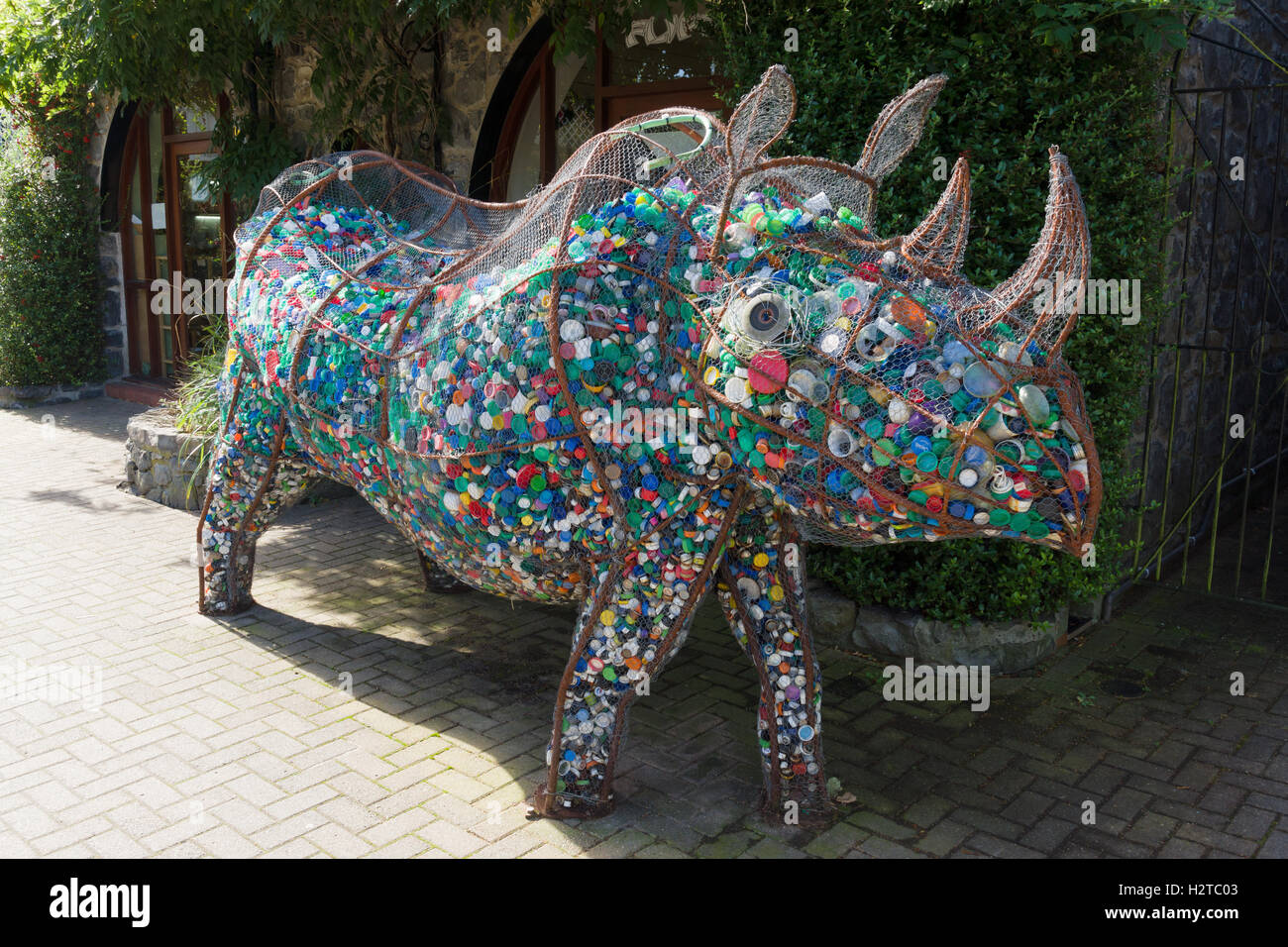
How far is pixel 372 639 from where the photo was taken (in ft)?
15.7

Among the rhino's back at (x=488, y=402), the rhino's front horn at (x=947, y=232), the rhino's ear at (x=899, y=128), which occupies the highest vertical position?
the rhino's ear at (x=899, y=128)

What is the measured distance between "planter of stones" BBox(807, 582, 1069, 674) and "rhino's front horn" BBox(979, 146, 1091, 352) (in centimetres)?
213

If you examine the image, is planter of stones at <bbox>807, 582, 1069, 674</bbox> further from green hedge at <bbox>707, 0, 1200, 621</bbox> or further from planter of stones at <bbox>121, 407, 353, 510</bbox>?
planter of stones at <bbox>121, 407, 353, 510</bbox>

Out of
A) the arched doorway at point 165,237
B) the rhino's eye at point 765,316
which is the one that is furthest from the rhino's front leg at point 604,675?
the arched doorway at point 165,237

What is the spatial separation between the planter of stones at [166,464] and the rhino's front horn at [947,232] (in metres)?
5.27

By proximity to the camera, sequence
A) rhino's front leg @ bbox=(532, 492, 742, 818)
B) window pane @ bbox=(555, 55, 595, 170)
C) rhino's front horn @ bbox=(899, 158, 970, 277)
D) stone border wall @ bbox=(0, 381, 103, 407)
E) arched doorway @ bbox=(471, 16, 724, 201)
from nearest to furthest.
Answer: rhino's front horn @ bbox=(899, 158, 970, 277)
rhino's front leg @ bbox=(532, 492, 742, 818)
arched doorway @ bbox=(471, 16, 724, 201)
window pane @ bbox=(555, 55, 595, 170)
stone border wall @ bbox=(0, 381, 103, 407)

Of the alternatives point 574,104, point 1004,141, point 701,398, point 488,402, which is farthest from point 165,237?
point 701,398

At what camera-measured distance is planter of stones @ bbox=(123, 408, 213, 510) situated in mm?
6762

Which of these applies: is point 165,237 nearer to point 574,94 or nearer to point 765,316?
point 574,94

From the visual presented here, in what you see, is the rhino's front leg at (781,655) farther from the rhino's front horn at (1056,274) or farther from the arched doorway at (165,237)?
the arched doorway at (165,237)

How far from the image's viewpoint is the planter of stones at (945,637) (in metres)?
4.47

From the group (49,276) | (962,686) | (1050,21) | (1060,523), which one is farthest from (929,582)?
(49,276)

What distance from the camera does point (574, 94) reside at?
6711mm

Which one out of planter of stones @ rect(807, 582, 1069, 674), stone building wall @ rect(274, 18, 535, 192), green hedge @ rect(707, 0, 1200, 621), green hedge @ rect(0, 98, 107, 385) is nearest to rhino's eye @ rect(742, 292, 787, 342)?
green hedge @ rect(707, 0, 1200, 621)
